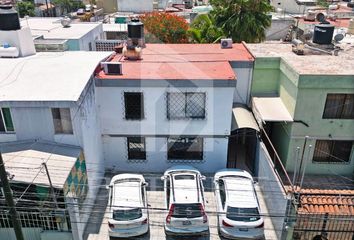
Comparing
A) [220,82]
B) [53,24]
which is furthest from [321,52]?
[53,24]

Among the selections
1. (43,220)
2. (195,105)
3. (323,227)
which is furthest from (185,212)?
(195,105)

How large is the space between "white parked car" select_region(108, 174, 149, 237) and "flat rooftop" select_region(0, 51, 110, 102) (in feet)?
16.2

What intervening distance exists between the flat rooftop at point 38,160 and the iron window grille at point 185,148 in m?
5.83

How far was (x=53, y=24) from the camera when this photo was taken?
31.5m

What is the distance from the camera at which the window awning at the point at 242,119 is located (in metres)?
18.9

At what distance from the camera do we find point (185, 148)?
19.6 metres

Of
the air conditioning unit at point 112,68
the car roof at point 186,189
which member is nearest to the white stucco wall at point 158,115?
the air conditioning unit at point 112,68

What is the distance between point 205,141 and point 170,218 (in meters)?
5.45

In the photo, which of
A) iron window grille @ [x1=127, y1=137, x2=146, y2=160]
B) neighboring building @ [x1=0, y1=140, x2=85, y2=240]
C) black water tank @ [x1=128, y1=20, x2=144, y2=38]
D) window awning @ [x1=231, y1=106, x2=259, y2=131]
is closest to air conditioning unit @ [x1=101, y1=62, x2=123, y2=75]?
iron window grille @ [x1=127, y1=137, x2=146, y2=160]

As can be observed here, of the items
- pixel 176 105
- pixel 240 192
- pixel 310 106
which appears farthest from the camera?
pixel 176 105

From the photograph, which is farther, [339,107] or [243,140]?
[243,140]

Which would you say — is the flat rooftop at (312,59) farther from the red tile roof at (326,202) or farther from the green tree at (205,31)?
the red tile roof at (326,202)

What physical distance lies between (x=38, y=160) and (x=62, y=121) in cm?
204

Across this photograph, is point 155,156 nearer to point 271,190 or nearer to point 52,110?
point 271,190
